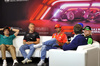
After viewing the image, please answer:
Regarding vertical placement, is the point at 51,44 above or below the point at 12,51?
above

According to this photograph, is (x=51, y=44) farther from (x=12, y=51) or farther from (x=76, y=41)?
(x=76, y=41)

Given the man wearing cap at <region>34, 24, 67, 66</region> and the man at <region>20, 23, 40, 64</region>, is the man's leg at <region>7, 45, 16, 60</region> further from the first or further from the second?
the man wearing cap at <region>34, 24, 67, 66</region>

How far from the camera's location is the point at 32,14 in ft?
23.6

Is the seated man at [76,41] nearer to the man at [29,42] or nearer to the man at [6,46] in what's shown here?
the man at [29,42]

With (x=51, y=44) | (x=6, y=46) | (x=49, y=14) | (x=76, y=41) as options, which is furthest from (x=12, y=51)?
(x=76, y=41)

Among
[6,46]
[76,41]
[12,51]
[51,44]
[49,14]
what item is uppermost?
[49,14]

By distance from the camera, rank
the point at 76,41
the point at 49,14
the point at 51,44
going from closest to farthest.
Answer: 1. the point at 76,41
2. the point at 51,44
3. the point at 49,14

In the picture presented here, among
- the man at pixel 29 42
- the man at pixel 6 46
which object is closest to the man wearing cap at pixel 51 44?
the man at pixel 29 42

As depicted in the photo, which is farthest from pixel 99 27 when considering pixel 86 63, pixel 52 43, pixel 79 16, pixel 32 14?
pixel 86 63

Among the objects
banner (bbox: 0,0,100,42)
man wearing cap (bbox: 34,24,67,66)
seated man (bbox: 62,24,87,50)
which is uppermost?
banner (bbox: 0,0,100,42)

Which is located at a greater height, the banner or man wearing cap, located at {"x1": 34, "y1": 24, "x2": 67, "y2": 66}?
the banner

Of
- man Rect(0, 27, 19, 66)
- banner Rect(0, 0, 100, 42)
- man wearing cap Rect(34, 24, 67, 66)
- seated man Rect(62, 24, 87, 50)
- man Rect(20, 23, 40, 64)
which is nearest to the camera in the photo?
seated man Rect(62, 24, 87, 50)

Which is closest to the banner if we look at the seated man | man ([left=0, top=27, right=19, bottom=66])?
man ([left=0, top=27, right=19, bottom=66])

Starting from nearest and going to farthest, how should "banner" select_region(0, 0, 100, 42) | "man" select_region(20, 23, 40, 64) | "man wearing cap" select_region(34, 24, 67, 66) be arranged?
1. "man wearing cap" select_region(34, 24, 67, 66)
2. "man" select_region(20, 23, 40, 64)
3. "banner" select_region(0, 0, 100, 42)
